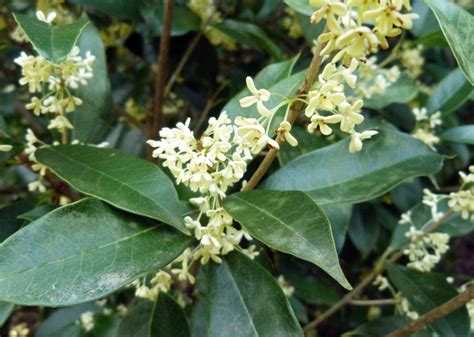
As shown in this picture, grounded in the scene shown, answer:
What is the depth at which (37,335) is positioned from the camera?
1810mm

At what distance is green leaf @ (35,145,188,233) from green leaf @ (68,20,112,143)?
0.20m

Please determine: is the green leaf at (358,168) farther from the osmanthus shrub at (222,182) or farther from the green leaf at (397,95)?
the green leaf at (397,95)

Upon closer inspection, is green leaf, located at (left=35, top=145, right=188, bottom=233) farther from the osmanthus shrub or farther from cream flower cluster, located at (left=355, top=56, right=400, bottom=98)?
cream flower cluster, located at (left=355, top=56, right=400, bottom=98)

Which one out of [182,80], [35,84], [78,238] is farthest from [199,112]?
[78,238]

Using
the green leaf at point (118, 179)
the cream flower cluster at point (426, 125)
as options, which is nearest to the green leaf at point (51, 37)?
the green leaf at point (118, 179)

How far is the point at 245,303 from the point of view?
0.98m

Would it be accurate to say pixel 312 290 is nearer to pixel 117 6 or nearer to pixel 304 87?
pixel 117 6

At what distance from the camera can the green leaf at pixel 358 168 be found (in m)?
1.09

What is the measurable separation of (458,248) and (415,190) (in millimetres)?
2438

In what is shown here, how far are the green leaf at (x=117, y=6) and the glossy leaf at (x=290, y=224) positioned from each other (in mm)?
844

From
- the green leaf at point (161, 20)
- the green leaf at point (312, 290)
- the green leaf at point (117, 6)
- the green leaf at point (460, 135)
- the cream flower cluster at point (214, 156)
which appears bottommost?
the green leaf at point (312, 290)

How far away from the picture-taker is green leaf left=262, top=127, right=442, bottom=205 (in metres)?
1.09

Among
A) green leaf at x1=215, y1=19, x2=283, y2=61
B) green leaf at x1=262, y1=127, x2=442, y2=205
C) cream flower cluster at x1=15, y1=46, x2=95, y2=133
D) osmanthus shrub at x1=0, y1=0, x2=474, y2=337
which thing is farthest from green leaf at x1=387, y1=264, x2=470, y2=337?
cream flower cluster at x1=15, y1=46, x2=95, y2=133

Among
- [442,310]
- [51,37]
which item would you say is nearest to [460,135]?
[442,310]
